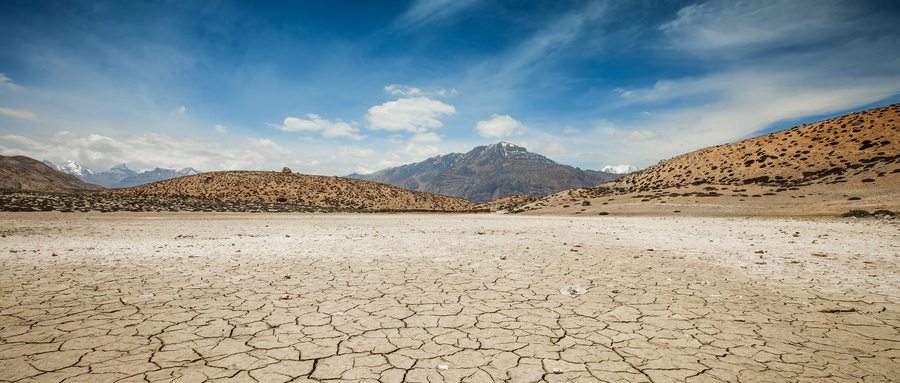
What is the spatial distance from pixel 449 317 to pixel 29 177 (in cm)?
16496

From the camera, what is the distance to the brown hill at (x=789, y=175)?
22594mm

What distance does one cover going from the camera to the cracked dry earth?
3.11 m

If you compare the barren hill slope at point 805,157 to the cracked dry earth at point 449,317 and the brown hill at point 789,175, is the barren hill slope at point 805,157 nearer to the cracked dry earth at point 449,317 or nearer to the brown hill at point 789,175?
the brown hill at point 789,175

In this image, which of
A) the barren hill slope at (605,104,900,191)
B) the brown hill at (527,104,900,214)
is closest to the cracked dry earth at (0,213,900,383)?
the brown hill at (527,104,900,214)

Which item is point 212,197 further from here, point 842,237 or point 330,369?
point 842,237

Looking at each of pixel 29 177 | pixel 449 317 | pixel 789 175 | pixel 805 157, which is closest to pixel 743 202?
pixel 789 175

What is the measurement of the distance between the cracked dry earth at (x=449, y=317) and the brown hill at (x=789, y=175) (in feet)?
62.8

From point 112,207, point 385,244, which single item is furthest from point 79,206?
point 385,244

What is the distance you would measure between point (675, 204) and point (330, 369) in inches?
1230

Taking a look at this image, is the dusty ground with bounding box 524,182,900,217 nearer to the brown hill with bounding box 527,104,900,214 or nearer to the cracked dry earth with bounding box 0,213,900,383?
the brown hill with bounding box 527,104,900,214

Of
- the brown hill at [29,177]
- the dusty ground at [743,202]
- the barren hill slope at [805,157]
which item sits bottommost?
the dusty ground at [743,202]

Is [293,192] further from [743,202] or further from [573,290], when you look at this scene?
[573,290]

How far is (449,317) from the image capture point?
449cm

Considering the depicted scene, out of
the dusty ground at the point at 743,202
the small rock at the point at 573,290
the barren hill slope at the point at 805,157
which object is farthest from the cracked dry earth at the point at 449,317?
the barren hill slope at the point at 805,157
